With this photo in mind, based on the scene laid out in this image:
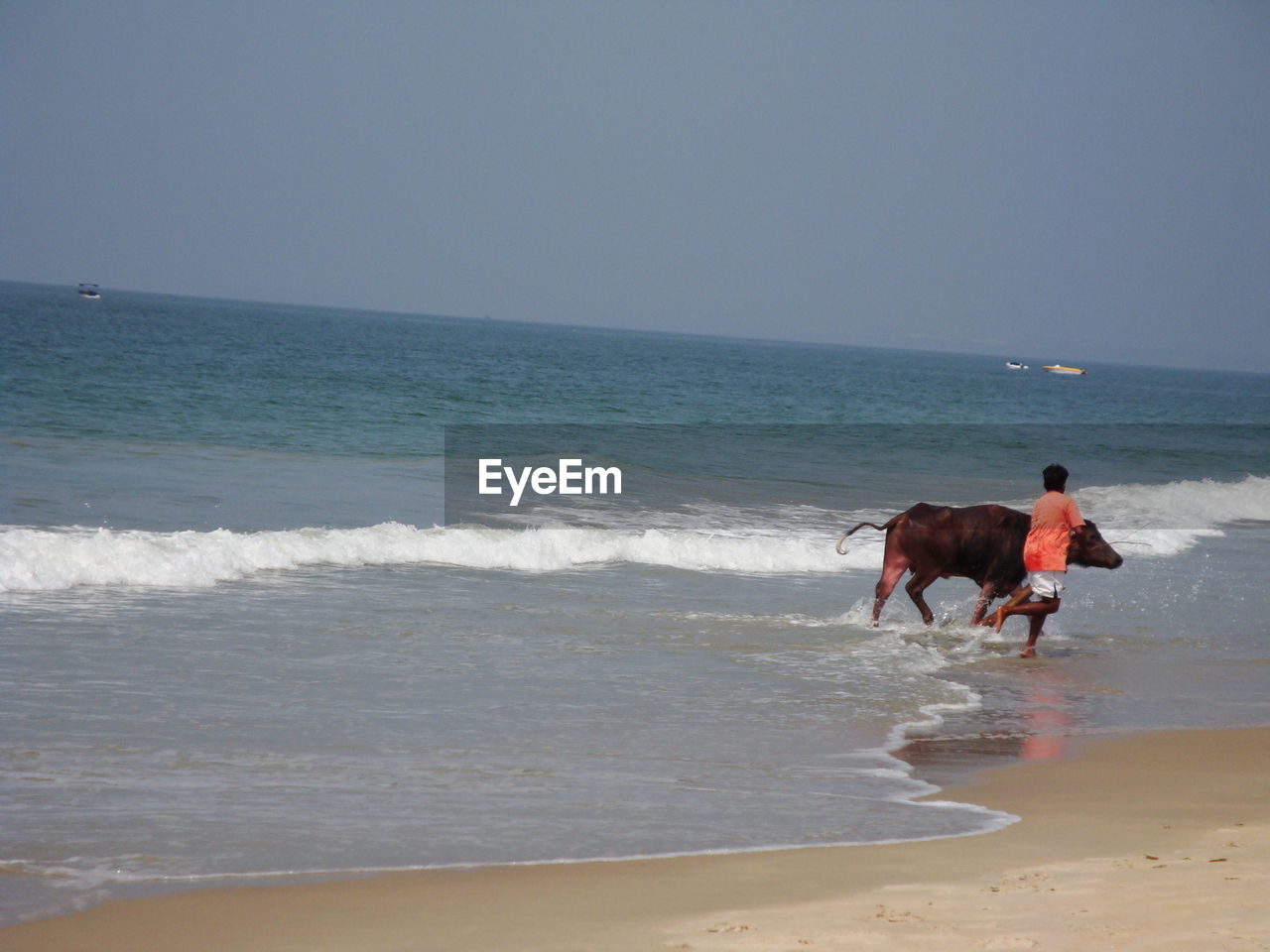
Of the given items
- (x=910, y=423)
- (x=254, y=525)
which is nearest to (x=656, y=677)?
(x=254, y=525)

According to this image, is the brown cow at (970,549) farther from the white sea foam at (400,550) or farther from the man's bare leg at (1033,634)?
the white sea foam at (400,550)

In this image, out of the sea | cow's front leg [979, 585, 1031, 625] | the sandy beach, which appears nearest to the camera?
the sandy beach

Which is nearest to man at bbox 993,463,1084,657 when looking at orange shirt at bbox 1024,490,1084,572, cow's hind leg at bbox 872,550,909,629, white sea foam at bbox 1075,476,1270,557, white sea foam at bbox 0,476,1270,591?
orange shirt at bbox 1024,490,1084,572

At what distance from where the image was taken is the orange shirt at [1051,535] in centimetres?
1034

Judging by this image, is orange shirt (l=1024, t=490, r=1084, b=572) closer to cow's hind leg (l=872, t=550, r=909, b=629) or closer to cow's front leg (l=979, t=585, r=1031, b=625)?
cow's front leg (l=979, t=585, r=1031, b=625)

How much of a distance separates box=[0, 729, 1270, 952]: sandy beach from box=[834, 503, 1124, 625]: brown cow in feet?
17.3

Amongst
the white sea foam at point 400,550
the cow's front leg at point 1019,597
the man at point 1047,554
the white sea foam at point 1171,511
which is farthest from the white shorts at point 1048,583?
the white sea foam at point 1171,511

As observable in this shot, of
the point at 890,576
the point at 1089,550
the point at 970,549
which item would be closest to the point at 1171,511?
the point at 1089,550

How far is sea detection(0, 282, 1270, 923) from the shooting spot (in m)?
5.62

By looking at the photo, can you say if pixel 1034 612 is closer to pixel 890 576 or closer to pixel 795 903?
pixel 890 576

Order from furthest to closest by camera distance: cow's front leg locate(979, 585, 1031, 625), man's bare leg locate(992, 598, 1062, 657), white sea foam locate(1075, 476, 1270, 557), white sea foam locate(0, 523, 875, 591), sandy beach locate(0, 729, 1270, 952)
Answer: white sea foam locate(1075, 476, 1270, 557) < white sea foam locate(0, 523, 875, 591) < cow's front leg locate(979, 585, 1031, 625) < man's bare leg locate(992, 598, 1062, 657) < sandy beach locate(0, 729, 1270, 952)

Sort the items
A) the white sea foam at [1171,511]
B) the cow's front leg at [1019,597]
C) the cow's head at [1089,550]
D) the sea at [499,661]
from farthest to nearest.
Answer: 1. the white sea foam at [1171,511]
2. the cow's head at [1089,550]
3. the cow's front leg at [1019,597]
4. the sea at [499,661]

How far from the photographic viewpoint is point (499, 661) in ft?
29.7

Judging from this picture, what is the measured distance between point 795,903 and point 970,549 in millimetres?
6826
